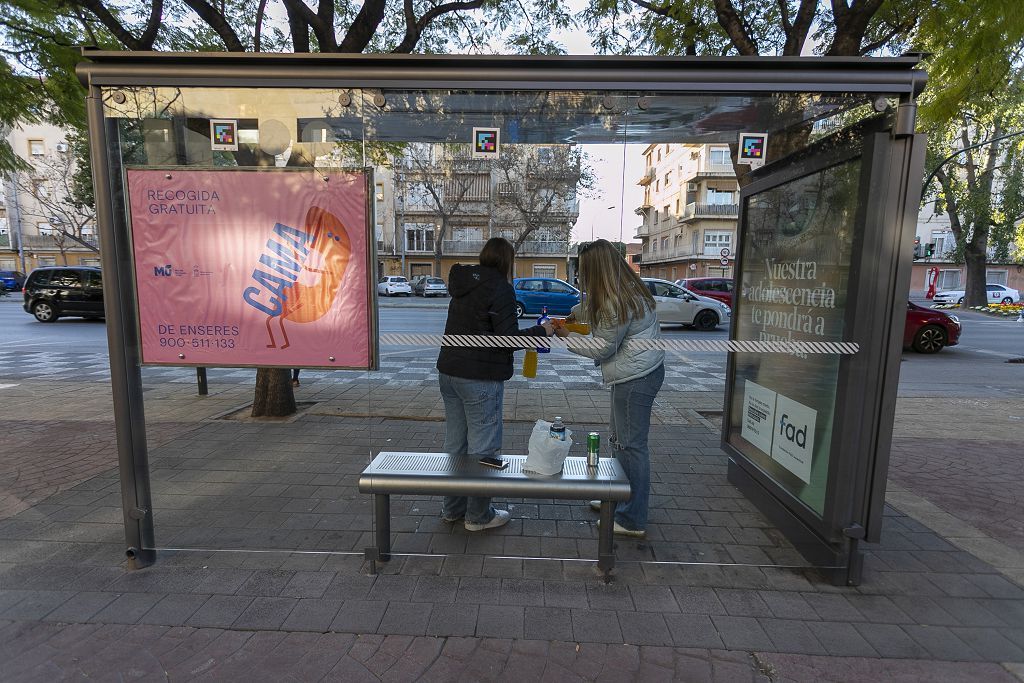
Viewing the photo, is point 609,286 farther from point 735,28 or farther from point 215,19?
point 215,19

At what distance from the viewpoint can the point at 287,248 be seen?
2.91 metres

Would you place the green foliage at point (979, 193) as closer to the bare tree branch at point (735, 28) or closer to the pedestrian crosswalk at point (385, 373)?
the pedestrian crosswalk at point (385, 373)

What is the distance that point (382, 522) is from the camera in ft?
9.76

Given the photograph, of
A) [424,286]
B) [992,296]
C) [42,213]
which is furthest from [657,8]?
[42,213]

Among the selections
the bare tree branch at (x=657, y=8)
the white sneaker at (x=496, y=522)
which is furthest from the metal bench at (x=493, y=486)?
the bare tree branch at (x=657, y=8)

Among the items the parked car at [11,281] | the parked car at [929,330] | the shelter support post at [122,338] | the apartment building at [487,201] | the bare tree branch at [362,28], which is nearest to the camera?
the shelter support post at [122,338]

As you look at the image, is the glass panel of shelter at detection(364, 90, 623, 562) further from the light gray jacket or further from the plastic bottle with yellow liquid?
the light gray jacket

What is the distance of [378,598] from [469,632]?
0.56 metres

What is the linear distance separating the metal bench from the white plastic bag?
6 cm

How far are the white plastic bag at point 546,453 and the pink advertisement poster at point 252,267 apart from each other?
1.14 meters

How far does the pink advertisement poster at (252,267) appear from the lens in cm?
285

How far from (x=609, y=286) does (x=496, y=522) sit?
5.75 ft

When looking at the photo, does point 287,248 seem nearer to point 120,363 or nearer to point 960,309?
point 120,363

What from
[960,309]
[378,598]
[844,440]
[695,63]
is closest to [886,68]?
[695,63]
